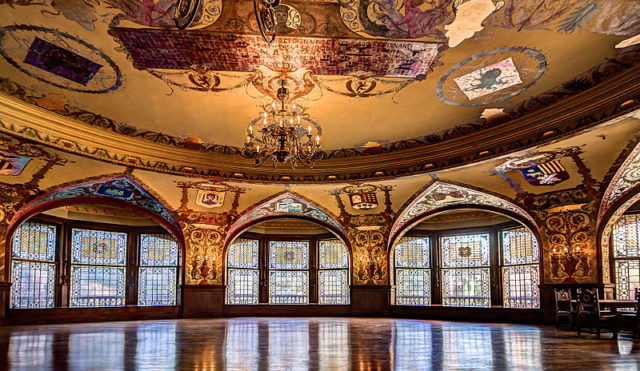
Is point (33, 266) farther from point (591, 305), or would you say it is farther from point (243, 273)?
point (591, 305)

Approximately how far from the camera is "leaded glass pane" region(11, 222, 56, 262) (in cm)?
1304

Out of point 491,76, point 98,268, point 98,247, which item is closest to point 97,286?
point 98,268

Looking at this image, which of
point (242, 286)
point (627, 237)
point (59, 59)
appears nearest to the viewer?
point (59, 59)

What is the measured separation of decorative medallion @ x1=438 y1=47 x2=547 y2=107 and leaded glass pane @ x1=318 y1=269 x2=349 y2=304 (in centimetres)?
938

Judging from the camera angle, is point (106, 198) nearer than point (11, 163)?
No

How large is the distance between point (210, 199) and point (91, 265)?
4233mm

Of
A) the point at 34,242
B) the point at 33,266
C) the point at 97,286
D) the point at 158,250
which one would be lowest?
the point at 97,286

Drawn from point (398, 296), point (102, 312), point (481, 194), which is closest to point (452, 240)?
point (398, 296)

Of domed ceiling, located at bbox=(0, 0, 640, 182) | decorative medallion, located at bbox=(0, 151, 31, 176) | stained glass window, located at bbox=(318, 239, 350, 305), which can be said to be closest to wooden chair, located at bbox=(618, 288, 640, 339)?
domed ceiling, located at bbox=(0, 0, 640, 182)

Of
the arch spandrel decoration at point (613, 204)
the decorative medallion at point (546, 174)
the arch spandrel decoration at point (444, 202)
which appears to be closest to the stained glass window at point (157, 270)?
the arch spandrel decoration at point (444, 202)

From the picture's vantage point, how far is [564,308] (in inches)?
457

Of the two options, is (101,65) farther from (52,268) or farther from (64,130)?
(52,268)

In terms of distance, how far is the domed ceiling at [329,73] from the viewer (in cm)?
626

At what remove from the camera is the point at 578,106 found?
8719 mm
